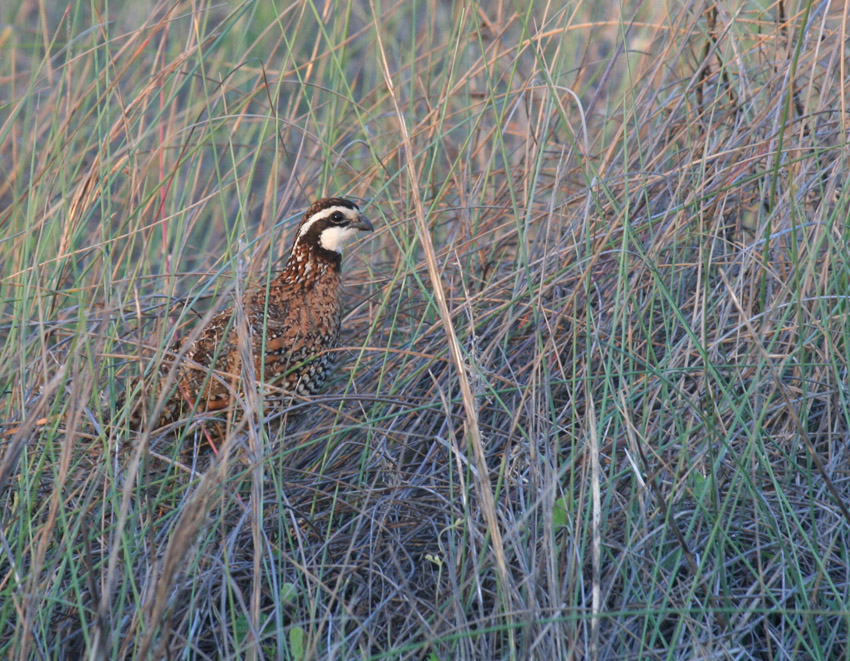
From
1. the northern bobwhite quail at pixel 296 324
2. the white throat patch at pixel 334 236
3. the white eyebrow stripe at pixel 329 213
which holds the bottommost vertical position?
the northern bobwhite quail at pixel 296 324

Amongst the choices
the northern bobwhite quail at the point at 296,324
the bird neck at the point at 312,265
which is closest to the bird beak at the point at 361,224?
the northern bobwhite quail at the point at 296,324

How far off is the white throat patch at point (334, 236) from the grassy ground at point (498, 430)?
0.78 feet

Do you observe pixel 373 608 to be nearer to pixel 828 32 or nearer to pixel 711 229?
pixel 711 229

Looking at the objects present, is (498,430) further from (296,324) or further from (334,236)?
(334,236)

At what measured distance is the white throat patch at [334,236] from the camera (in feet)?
11.3

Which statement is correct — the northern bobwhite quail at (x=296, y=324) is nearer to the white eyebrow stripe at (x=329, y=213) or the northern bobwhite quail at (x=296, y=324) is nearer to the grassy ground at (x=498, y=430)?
the white eyebrow stripe at (x=329, y=213)

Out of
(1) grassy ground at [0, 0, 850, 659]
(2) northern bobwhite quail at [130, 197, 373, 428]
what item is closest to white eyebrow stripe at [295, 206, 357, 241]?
(2) northern bobwhite quail at [130, 197, 373, 428]

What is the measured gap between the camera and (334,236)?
3434 millimetres

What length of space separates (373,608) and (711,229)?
1.69m

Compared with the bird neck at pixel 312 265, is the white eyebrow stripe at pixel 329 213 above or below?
above

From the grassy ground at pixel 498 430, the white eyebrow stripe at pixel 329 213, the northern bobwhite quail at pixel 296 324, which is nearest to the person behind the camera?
the grassy ground at pixel 498 430

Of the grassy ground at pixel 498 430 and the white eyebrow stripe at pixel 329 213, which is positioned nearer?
the grassy ground at pixel 498 430

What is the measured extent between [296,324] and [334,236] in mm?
356

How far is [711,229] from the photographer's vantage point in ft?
10.6
